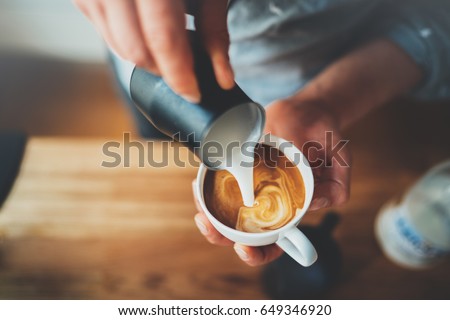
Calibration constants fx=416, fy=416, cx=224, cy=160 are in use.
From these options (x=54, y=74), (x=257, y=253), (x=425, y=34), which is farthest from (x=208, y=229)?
(x=54, y=74)

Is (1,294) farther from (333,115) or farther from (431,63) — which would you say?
(431,63)

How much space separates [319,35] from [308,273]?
1.05 ft

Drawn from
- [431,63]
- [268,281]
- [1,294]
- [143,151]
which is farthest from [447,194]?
[1,294]

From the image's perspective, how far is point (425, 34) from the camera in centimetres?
57

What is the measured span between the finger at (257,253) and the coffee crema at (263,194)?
0.09 ft

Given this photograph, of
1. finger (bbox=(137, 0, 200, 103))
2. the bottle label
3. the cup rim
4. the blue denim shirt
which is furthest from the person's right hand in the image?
the bottle label

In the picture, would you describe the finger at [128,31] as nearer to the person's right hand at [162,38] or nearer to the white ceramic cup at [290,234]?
the person's right hand at [162,38]

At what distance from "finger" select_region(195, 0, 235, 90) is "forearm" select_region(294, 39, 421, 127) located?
0.26 m

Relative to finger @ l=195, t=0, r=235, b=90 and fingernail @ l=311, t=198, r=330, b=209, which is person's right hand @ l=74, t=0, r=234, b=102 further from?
fingernail @ l=311, t=198, r=330, b=209

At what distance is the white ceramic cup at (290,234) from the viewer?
37cm

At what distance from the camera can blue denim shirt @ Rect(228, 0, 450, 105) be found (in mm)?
545

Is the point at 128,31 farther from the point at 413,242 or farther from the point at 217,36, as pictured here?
the point at 413,242

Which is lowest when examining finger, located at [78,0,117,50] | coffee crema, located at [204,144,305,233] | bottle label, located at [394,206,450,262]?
bottle label, located at [394,206,450,262]

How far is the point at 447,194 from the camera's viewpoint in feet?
1.95
